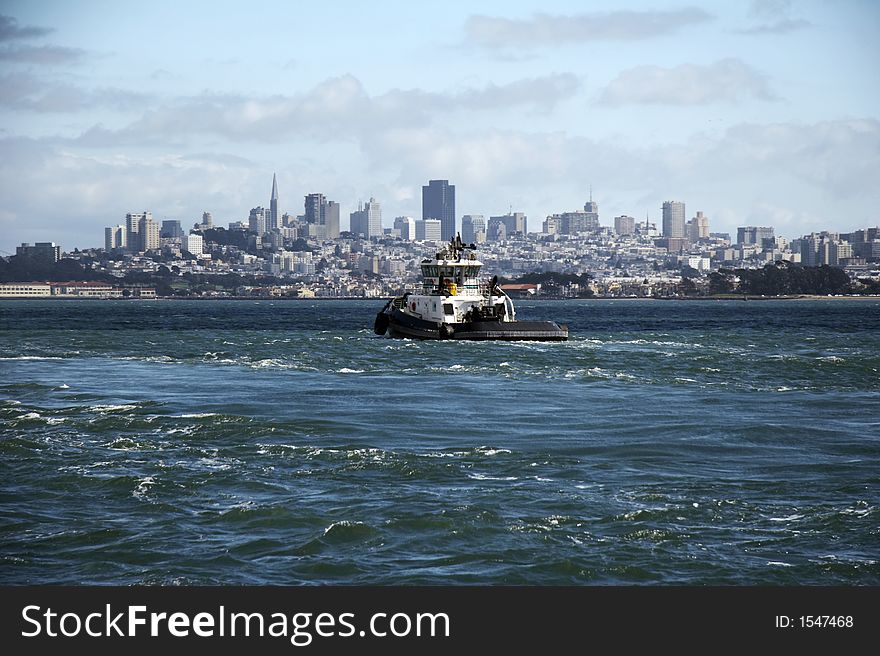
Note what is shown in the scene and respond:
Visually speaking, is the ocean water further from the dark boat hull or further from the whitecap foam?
the dark boat hull

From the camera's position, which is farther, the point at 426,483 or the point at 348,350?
the point at 348,350

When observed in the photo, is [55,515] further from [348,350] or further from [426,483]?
[348,350]

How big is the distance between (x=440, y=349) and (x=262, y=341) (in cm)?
1566

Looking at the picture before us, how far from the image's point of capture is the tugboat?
217 feet

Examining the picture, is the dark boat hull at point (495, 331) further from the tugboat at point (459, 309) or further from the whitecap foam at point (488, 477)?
the whitecap foam at point (488, 477)

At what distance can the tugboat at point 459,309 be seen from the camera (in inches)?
2601

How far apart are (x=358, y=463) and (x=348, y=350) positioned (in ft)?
121

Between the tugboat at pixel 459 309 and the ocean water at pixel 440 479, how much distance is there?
69.7ft

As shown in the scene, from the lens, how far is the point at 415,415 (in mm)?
31891

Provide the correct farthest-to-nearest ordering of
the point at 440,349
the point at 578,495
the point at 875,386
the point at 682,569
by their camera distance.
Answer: the point at 440,349 → the point at 875,386 → the point at 578,495 → the point at 682,569

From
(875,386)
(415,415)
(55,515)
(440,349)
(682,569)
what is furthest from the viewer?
(440,349)

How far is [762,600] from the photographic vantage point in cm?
1452

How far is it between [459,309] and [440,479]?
47.4 meters

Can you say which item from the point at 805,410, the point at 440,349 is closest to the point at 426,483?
the point at 805,410
